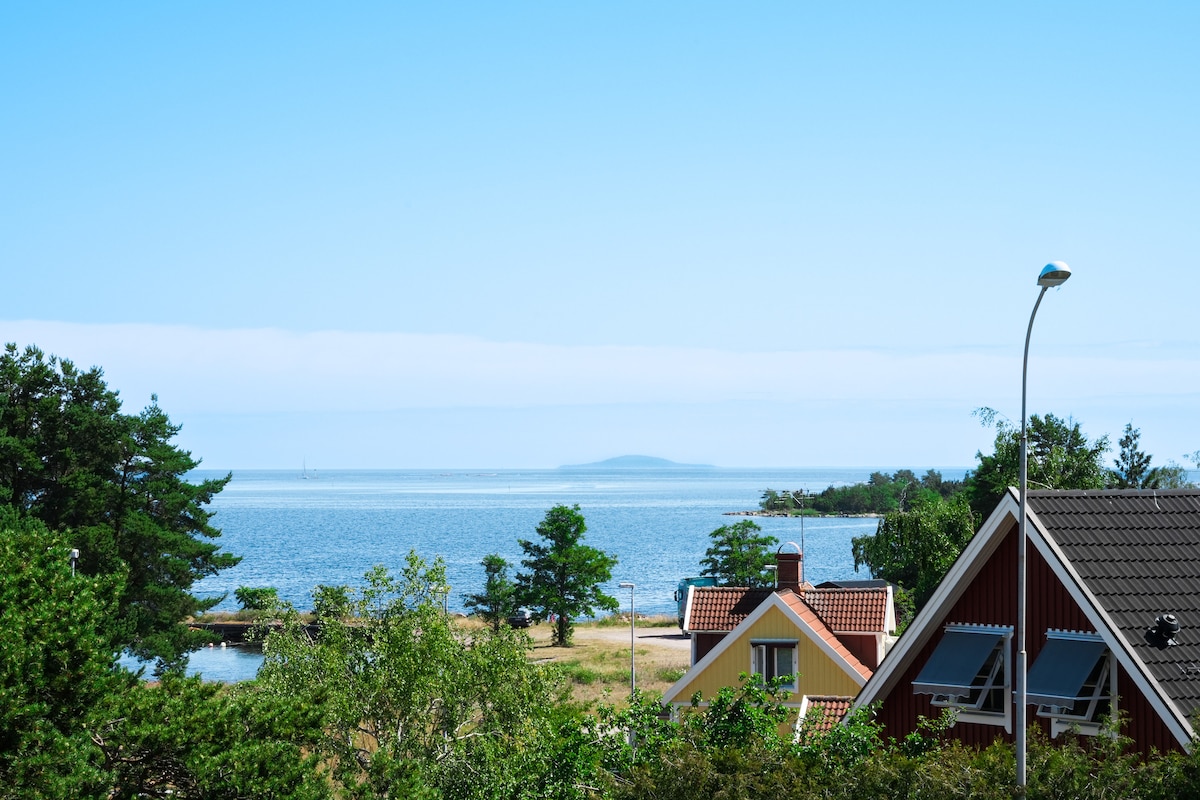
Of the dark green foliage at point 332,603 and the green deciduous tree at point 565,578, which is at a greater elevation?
the dark green foliage at point 332,603

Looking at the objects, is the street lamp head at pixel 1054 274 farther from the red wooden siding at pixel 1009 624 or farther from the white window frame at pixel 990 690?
the white window frame at pixel 990 690

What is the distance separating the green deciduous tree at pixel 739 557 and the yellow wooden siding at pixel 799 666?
5006 centimetres

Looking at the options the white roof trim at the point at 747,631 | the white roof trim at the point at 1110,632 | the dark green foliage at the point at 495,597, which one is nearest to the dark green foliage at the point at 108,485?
the white roof trim at the point at 747,631

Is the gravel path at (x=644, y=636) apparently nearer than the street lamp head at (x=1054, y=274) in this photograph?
No

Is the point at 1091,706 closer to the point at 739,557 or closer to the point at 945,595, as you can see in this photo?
the point at 945,595

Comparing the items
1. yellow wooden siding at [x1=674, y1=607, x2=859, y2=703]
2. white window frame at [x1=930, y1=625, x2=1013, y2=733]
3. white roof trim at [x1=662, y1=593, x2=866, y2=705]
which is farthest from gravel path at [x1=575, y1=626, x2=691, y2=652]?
white window frame at [x1=930, y1=625, x2=1013, y2=733]

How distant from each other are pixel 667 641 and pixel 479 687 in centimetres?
6003

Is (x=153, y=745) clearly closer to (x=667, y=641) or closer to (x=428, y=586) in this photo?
(x=428, y=586)

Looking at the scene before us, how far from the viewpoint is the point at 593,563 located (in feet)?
284

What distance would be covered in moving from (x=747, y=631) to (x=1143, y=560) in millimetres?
16540

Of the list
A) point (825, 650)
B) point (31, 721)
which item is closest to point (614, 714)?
point (31, 721)

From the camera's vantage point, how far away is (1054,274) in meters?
14.1

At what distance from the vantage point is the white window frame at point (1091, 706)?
16.5 meters

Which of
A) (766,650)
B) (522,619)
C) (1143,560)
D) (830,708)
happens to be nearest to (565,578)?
(522,619)
